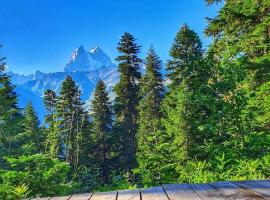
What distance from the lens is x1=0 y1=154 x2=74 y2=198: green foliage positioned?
24.5ft

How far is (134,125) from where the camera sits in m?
45.0

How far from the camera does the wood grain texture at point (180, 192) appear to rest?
11.6 ft

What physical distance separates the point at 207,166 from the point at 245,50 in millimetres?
7567

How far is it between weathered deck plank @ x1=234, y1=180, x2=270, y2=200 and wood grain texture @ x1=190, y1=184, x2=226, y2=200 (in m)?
0.37

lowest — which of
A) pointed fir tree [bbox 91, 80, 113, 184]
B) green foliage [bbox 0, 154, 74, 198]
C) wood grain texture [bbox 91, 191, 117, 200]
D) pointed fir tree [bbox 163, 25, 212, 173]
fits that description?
wood grain texture [bbox 91, 191, 117, 200]

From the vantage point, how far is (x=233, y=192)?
3736mm

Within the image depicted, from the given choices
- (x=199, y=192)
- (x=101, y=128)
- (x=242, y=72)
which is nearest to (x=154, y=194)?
(x=199, y=192)

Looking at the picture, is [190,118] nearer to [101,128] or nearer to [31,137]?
[31,137]

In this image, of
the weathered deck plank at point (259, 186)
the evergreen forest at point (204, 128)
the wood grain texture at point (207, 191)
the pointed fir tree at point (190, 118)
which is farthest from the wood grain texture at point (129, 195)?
the pointed fir tree at point (190, 118)

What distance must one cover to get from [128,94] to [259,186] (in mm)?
40534

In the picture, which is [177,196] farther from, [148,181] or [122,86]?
[122,86]

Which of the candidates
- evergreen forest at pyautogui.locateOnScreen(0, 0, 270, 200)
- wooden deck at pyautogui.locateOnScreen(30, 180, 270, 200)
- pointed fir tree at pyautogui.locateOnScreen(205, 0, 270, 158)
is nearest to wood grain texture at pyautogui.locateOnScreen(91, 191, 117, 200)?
wooden deck at pyautogui.locateOnScreen(30, 180, 270, 200)

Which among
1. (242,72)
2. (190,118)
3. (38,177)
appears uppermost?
(242,72)

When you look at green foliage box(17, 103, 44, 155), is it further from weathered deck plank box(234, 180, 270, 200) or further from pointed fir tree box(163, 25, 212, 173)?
weathered deck plank box(234, 180, 270, 200)
